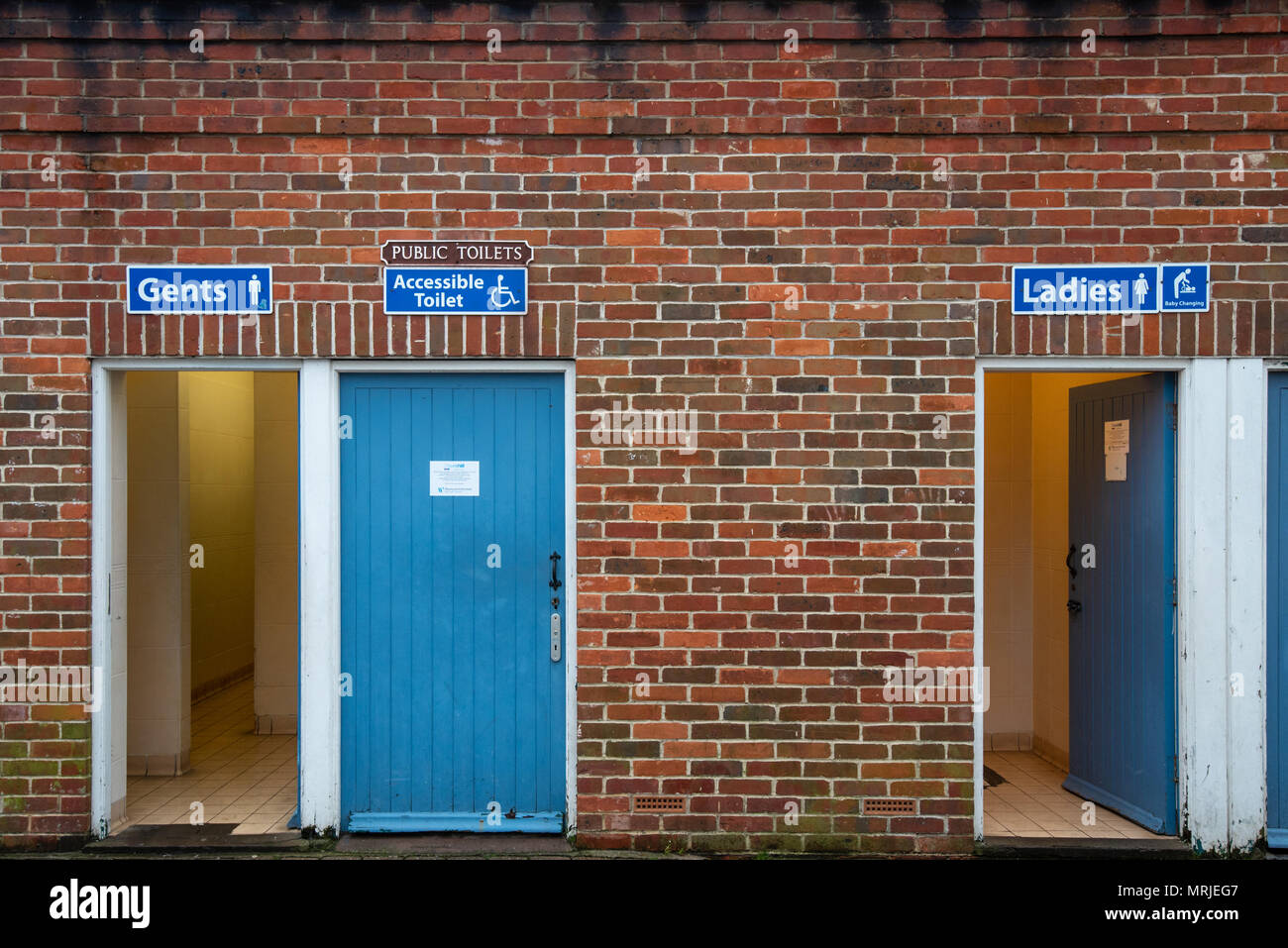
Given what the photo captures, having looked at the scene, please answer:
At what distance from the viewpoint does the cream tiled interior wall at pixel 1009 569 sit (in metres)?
6.26

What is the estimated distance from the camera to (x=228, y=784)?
5.40 m

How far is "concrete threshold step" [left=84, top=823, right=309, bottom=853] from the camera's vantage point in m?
4.38

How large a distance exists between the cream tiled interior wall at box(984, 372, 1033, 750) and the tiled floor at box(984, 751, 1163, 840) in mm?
486

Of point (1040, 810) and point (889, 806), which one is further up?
point (889, 806)

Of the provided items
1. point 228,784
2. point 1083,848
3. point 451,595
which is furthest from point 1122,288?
point 228,784

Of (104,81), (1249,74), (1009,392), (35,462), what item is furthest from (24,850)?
(1249,74)

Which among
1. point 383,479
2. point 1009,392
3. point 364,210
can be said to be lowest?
point 383,479

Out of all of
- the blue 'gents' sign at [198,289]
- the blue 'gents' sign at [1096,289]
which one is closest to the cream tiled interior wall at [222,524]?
the blue 'gents' sign at [198,289]

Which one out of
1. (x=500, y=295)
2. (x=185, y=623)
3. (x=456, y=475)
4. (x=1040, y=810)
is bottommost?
(x=1040, y=810)

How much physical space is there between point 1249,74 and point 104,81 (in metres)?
6.07

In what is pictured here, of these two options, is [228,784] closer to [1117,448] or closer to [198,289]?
[198,289]

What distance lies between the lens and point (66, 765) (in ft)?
14.5

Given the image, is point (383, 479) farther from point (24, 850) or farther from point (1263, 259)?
point (1263, 259)

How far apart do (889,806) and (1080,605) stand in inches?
82.2
